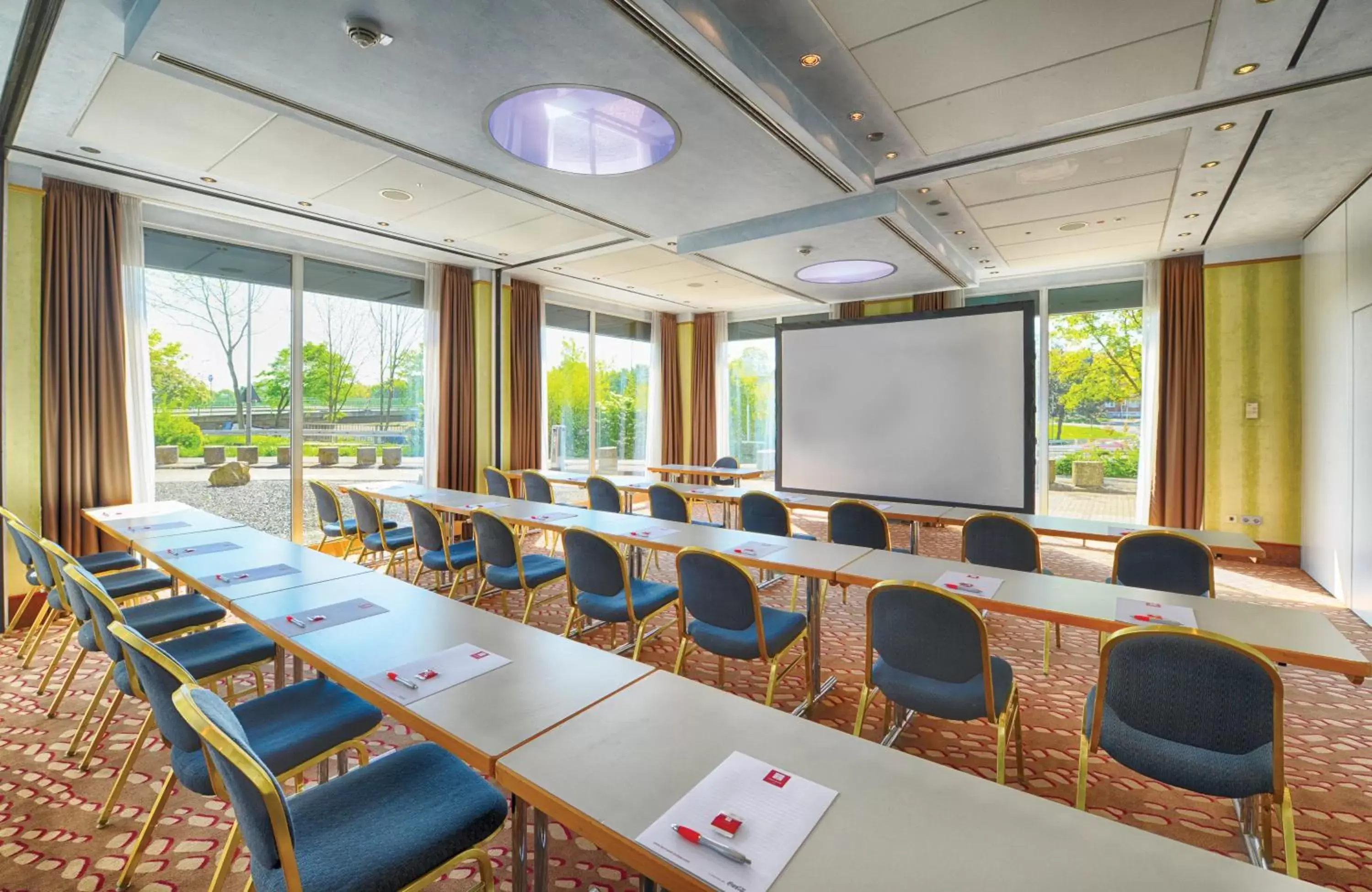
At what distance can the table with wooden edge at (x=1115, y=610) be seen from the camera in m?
1.99

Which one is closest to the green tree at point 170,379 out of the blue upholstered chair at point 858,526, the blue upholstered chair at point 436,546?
the blue upholstered chair at point 436,546

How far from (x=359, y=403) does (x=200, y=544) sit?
370cm

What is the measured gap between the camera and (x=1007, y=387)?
5.30 m

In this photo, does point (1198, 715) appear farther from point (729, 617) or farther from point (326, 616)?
point (326, 616)

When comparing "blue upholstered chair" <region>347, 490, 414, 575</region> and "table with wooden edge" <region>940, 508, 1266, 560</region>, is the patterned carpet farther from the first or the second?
"blue upholstered chair" <region>347, 490, 414, 575</region>

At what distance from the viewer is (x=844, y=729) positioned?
9.77 feet

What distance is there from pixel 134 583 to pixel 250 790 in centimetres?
357

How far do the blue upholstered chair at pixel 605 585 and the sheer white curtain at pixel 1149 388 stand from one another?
665 centimetres

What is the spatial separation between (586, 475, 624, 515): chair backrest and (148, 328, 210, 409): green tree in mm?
3728

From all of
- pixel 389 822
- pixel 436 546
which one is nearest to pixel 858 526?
pixel 436 546

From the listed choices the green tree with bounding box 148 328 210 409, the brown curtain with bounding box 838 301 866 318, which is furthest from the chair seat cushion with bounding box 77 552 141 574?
the brown curtain with bounding box 838 301 866 318

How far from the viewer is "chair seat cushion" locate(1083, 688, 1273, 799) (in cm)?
176

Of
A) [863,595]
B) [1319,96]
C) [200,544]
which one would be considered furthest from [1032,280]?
[200,544]

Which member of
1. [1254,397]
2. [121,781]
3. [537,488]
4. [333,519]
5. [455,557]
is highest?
[1254,397]
